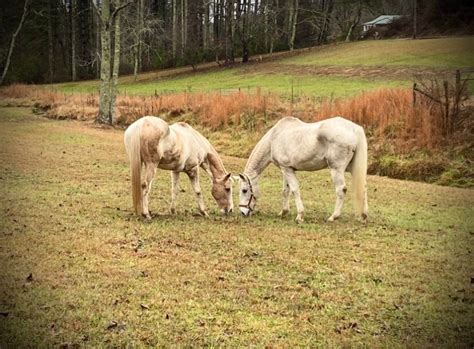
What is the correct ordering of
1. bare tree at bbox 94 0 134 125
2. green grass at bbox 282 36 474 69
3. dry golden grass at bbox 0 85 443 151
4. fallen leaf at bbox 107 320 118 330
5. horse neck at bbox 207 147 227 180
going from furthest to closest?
bare tree at bbox 94 0 134 125
dry golden grass at bbox 0 85 443 151
horse neck at bbox 207 147 227 180
fallen leaf at bbox 107 320 118 330
green grass at bbox 282 36 474 69

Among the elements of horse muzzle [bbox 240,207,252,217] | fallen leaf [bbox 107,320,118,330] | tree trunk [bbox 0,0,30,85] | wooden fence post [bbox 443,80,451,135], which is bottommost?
horse muzzle [bbox 240,207,252,217]

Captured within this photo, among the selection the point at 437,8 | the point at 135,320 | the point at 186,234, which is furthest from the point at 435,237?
the point at 437,8

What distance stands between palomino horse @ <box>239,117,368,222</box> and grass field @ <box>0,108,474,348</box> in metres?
0.43

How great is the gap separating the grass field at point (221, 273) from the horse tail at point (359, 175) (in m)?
0.35

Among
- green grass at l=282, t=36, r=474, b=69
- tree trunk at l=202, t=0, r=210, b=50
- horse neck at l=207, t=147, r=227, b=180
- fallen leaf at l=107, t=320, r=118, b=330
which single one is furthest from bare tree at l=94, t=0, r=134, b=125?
tree trunk at l=202, t=0, r=210, b=50

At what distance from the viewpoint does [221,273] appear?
5.23 metres

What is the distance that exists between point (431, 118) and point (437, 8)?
488 millimetres

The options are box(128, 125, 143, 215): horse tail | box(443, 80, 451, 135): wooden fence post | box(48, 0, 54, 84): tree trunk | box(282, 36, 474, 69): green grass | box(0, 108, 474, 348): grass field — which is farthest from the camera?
box(128, 125, 143, 215): horse tail

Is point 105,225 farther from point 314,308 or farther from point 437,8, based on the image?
point 437,8

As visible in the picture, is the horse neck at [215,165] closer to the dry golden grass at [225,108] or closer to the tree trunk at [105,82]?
the dry golden grass at [225,108]

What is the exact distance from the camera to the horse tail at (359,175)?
299 inches

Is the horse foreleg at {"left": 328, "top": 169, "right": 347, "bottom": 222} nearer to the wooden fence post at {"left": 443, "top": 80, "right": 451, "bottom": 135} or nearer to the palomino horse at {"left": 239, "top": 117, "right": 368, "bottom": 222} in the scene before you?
the palomino horse at {"left": 239, "top": 117, "right": 368, "bottom": 222}

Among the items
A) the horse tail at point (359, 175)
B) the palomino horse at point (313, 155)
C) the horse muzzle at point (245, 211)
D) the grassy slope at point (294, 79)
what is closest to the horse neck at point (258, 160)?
the palomino horse at point (313, 155)

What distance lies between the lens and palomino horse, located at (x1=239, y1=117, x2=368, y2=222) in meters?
7.92
